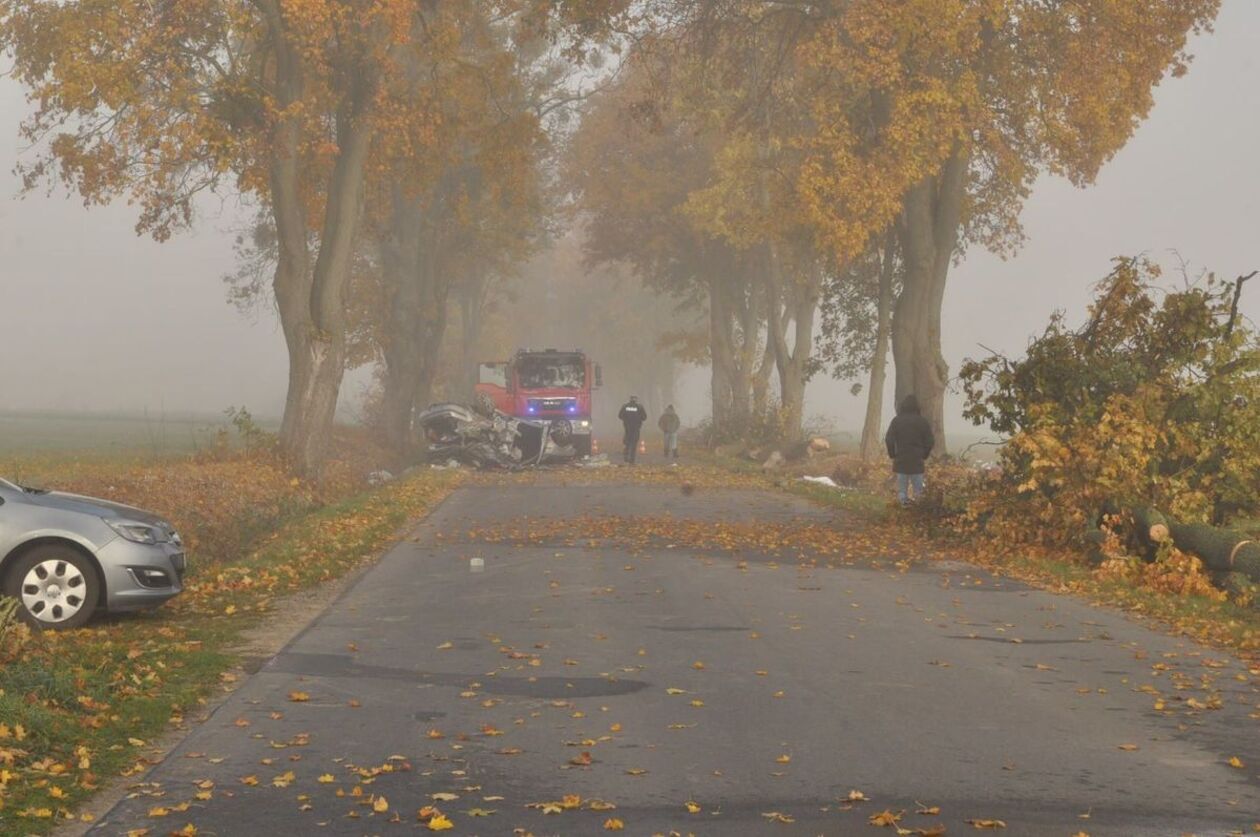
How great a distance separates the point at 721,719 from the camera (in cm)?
950

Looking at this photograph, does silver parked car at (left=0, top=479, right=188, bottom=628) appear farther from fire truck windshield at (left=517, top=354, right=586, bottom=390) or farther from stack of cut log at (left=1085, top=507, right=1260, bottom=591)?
fire truck windshield at (left=517, top=354, right=586, bottom=390)

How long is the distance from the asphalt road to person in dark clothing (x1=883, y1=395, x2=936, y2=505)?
832 centimetres

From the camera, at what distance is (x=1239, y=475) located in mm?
18891

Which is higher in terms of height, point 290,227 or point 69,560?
point 290,227

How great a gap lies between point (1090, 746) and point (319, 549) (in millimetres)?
12249

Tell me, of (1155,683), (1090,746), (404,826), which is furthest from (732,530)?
(404,826)

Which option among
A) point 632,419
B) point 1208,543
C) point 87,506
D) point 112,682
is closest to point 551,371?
point 632,419

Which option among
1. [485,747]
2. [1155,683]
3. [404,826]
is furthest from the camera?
[1155,683]

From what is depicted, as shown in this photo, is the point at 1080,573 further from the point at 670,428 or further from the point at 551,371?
the point at 551,371

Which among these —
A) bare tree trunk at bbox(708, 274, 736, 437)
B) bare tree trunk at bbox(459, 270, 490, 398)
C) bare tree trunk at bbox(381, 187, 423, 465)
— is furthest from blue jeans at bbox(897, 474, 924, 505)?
bare tree trunk at bbox(459, 270, 490, 398)

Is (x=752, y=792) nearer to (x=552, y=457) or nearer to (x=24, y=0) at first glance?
(x=24, y=0)

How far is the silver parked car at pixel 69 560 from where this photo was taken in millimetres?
12852

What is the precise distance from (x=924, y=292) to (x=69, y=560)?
72.2 ft

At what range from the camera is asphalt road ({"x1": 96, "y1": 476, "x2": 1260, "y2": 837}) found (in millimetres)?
7438
